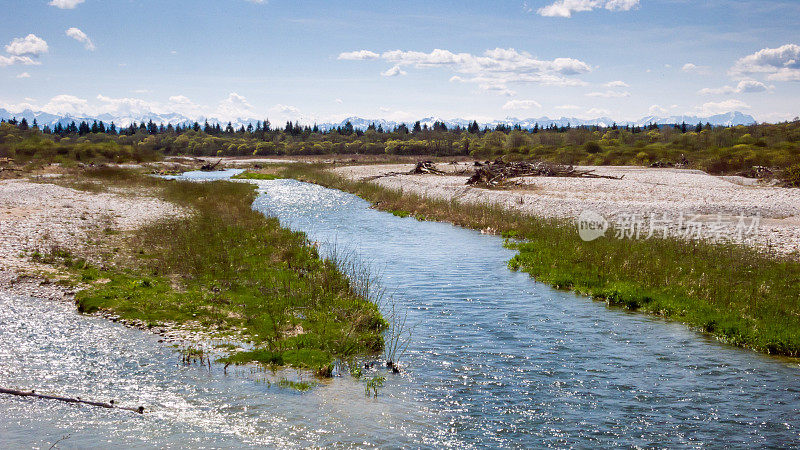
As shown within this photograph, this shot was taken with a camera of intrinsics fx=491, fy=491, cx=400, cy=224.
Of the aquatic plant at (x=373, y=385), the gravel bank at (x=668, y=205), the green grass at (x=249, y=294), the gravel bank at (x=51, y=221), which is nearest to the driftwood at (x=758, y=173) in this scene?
the gravel bank at (x=668, y=205)

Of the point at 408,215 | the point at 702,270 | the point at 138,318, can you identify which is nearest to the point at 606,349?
the point at 702,270

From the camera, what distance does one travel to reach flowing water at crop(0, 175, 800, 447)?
27.8 feet

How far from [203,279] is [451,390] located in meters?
10.5

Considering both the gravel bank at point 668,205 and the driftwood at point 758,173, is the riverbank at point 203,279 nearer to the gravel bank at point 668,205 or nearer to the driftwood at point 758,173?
the gravel bank at point 668,205

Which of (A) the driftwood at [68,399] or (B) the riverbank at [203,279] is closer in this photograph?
(A) the driftwood at [68,399]

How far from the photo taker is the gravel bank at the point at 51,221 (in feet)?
53.1

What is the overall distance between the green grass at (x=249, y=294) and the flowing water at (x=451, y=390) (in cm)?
104

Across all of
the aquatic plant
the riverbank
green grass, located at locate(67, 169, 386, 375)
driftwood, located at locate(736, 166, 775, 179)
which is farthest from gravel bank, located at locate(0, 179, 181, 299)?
driftwood, located at locate(736, 166, 775, 179)

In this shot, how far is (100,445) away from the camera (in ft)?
25.8

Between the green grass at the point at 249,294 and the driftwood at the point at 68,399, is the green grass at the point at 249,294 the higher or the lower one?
the higher one

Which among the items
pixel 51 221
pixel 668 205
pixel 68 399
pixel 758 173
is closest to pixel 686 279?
pixel 668 205

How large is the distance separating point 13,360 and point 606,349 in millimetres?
13973

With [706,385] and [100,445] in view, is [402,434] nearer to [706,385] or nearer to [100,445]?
[100,445]

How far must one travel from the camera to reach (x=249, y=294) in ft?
51.6
